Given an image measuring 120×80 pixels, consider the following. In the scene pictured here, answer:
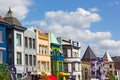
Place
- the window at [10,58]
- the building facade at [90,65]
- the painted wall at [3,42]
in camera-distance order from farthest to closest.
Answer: the building facade at [90,65], the window at [10,58], the painted wall at [3,42]

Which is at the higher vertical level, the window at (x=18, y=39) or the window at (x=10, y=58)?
the window at (x=18, y=39)

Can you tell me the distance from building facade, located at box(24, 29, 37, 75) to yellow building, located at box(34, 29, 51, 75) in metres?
1.59

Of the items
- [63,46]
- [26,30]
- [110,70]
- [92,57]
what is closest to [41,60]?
[26,30]

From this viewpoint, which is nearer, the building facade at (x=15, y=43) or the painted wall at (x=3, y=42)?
the painted wall at (x=3, y=42)

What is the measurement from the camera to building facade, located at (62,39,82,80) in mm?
88812

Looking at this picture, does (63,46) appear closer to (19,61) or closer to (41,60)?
(41,60)

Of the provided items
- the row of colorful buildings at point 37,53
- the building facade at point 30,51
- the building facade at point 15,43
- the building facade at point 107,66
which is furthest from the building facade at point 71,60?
the building facade at point 107,66

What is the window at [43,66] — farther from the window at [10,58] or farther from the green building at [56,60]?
the window at [10,58]

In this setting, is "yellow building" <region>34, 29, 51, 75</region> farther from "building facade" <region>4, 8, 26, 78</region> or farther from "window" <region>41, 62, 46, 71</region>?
"building facade" <region>4, 8, 26, 78</region>

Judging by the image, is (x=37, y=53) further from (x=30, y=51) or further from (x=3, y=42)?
(x=3, y=42)

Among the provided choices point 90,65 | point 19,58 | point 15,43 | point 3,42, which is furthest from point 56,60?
point 90,65

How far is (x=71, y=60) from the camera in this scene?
8969 centimetres

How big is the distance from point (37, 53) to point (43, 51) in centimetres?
298

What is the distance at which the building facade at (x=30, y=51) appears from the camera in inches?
2655
